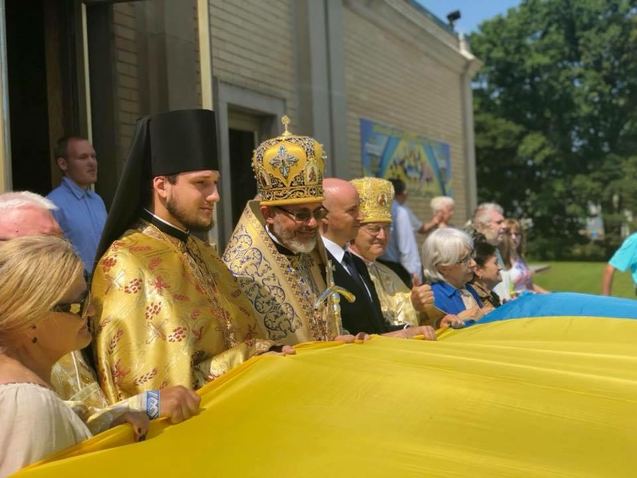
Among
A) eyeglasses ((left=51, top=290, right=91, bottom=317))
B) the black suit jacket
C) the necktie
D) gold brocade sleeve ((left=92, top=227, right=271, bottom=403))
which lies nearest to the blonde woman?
eyeglasses ((left=51, top=290, right=91, bottom=317))

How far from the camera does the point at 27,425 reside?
1886 mm

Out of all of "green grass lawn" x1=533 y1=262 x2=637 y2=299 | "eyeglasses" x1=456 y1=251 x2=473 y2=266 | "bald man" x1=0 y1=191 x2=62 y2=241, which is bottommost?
"green grass lawn" x1=533 y1=262 x2=637 y2=299

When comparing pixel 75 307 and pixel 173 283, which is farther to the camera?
pixel 173 283

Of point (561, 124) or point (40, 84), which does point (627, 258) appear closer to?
point (40, 84)

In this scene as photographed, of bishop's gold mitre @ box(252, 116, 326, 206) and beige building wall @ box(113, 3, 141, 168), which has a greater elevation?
beige building wall @ box(113, 3, 141, 168)

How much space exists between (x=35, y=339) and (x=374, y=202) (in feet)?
9.56

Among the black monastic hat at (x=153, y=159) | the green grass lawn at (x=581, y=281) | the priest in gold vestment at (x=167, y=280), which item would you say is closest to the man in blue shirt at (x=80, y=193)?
the priest in gold vestment at (x=167, y=280)

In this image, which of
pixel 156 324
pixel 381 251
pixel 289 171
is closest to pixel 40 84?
pixel 381 251

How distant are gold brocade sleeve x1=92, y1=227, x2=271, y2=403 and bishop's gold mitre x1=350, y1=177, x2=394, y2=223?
5.89ft

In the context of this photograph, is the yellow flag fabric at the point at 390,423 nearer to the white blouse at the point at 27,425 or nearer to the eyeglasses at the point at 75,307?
the white blouse at the point at 27,425

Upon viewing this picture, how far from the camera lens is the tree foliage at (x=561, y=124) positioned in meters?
39.2

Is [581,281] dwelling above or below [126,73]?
below

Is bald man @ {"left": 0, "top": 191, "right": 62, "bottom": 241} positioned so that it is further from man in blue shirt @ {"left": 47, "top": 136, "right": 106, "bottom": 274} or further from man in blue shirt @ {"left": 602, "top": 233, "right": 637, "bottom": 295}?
man in blue shirt @ {"left": 602, "top": 233, "right": 637, "bottom": 295}

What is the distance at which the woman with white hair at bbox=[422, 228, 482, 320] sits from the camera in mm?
4777
